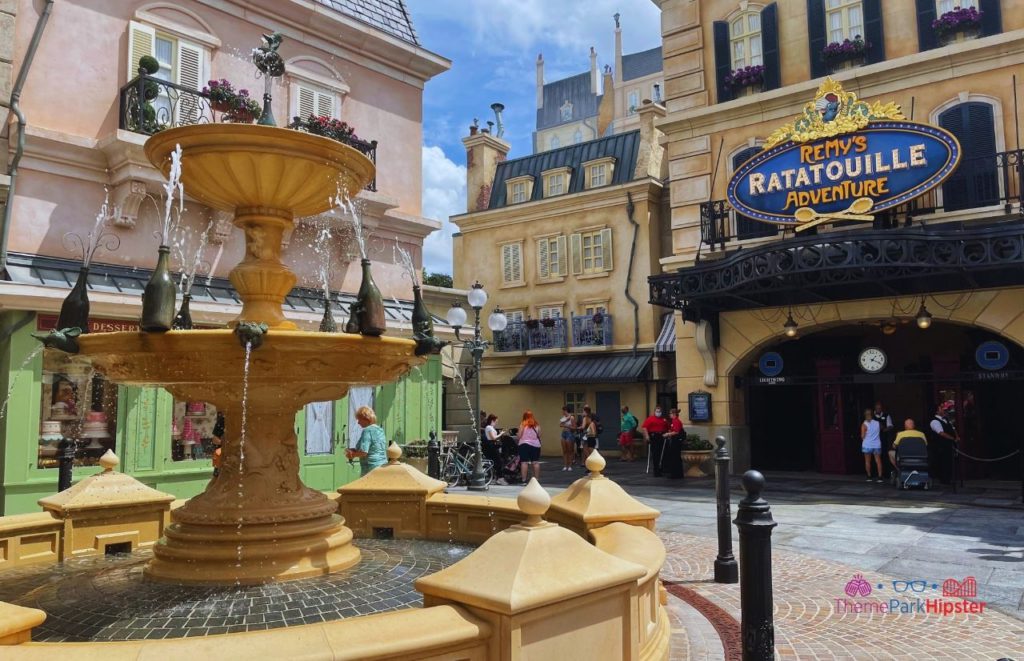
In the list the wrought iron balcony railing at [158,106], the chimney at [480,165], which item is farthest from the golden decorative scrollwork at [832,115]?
the chimney at [480,165]

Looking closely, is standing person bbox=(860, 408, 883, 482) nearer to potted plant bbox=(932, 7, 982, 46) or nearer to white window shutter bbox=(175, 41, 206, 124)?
potted plant bbox=(932, 7, 982, 46)

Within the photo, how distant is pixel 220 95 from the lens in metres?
12.4

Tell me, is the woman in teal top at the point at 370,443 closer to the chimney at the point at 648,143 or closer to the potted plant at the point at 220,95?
the potted plant at the point at 220,95

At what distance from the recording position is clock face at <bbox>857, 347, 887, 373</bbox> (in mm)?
16844

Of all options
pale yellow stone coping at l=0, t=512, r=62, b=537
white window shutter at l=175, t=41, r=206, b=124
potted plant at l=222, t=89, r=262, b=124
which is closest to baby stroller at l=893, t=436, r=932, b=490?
potted plant at l=222, t=89, r=262, b=124

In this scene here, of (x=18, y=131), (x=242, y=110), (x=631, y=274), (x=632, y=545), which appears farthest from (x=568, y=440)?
(x=632, y=545)

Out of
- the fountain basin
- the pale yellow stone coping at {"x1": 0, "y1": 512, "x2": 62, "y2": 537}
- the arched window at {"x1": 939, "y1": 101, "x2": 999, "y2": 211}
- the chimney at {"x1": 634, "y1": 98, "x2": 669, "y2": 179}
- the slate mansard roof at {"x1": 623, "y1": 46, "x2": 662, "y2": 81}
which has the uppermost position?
the slate mansard roof at {"x1": 623, "y1": 46, "x2": 662, "y2": 81}

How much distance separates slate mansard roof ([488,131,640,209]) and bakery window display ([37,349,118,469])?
68.9 feet

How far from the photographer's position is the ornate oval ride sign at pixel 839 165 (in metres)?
14.9

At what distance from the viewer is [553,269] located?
99.9 ft

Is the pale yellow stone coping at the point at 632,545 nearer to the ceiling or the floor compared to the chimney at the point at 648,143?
nearer to the floor

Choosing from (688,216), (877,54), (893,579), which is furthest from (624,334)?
(893,579)

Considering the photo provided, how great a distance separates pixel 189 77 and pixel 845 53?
1428 cm

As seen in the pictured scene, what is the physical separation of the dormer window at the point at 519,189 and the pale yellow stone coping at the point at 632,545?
2728 cm
